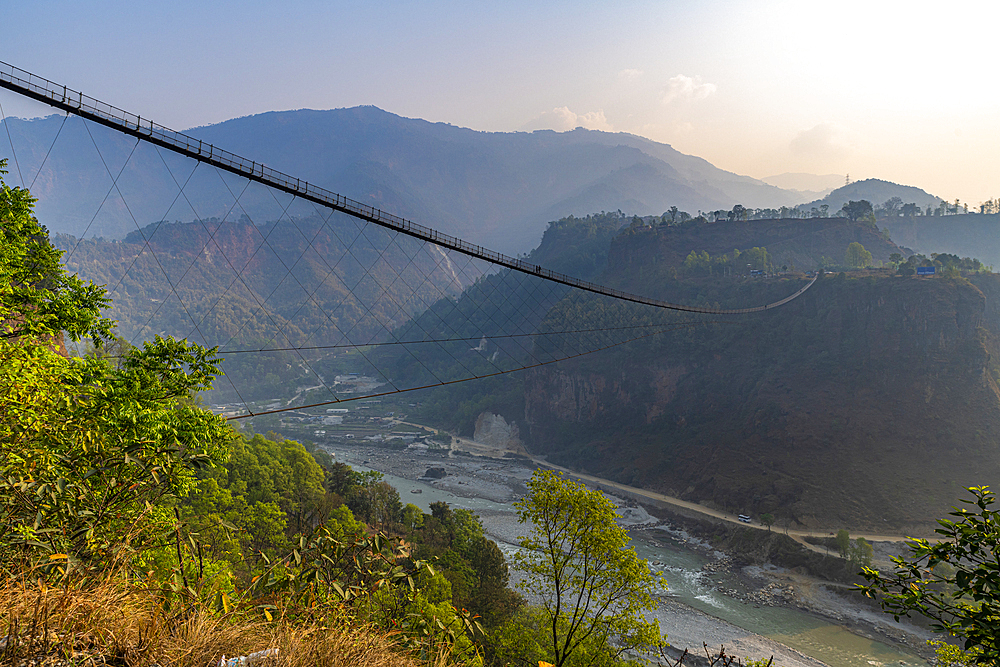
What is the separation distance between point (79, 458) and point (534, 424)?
8278 cm

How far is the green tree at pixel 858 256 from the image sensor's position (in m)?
82.8

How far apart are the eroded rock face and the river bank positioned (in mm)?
27126

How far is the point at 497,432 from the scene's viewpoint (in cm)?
8938

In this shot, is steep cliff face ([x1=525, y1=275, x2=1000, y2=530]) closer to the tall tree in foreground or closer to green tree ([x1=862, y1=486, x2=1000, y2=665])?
green tree ([x1=862, y1=486, x2=1000, y2=665])

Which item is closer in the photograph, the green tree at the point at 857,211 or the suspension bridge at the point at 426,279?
the suspension bridge at the point at 426,279

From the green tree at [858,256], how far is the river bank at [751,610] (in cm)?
5751

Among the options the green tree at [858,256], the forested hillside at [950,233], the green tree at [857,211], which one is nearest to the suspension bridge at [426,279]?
the green tree at [858,256]

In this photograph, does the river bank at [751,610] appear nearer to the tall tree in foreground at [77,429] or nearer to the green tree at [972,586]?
the green tree at [972,586]

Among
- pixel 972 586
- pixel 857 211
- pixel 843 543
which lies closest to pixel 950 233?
pixel 857 211

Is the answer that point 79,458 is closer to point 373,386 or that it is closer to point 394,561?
point 394,561

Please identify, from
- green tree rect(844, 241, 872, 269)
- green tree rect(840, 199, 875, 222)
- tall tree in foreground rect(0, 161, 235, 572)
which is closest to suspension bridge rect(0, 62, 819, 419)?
tall tree in foreground rect(0, 161, 235, 572)

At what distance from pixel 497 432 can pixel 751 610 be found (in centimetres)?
5479

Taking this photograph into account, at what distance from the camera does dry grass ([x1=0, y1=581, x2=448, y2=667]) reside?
123 inches

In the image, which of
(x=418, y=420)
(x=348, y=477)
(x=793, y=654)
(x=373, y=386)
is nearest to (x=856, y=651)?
(x=793, y=654)
